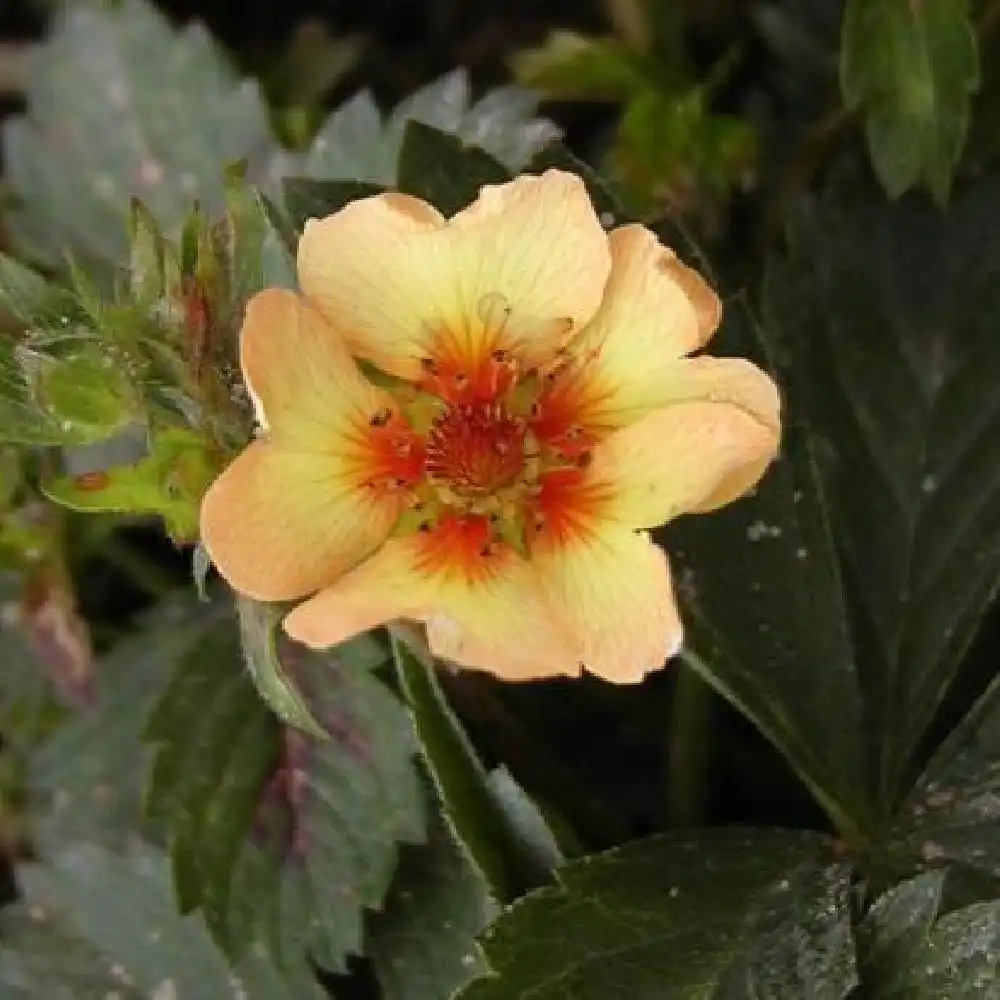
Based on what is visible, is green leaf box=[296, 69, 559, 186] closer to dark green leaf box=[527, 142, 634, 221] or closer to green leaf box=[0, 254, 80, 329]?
dark green leaf box=[527, 142, 634, 221]

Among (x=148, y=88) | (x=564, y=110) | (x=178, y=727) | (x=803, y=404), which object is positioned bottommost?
(x=178, y=727)

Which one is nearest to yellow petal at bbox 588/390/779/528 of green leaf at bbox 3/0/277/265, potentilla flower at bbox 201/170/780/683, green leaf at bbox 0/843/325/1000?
potentilla flower at bbox 201/170/780/683

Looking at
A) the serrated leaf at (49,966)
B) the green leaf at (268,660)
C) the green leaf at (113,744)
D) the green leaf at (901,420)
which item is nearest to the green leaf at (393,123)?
the green leaf at (901,420)

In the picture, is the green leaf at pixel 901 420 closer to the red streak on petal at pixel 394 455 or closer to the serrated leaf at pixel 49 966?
the red streak on petal at pixel 394 455

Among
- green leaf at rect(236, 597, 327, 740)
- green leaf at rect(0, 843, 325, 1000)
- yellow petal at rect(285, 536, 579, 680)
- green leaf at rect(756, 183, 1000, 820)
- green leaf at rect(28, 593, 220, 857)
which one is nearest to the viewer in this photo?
yellow petal at rect(285, 536, 579, 680)

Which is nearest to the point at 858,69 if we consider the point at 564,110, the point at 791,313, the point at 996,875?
the point at 791,313

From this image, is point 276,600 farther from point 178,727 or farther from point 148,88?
point 148,88
